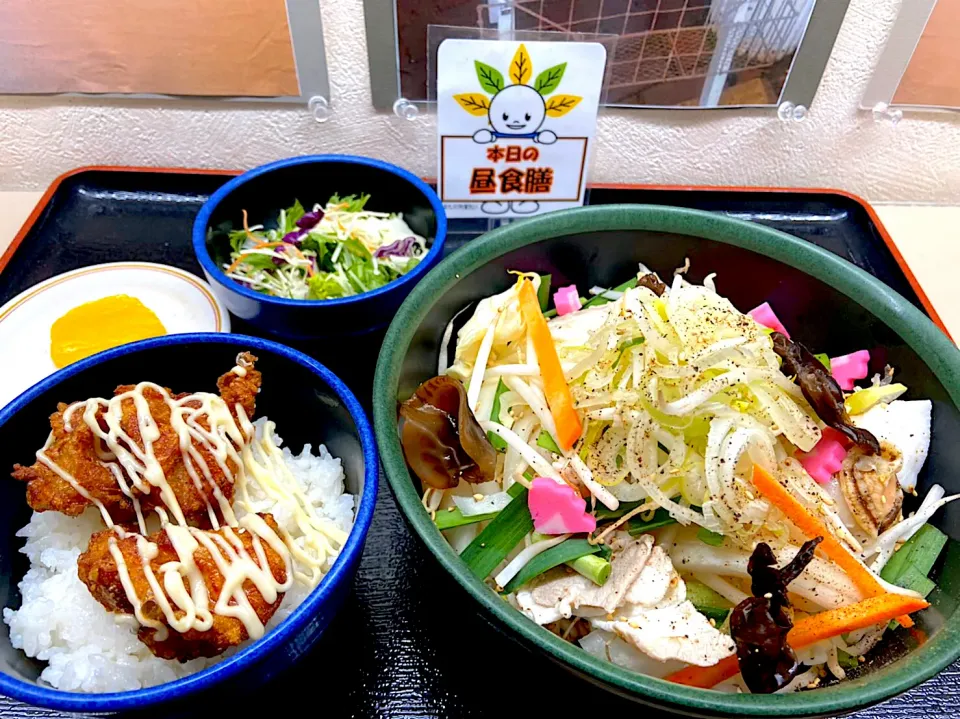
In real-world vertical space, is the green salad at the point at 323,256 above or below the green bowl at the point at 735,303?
below

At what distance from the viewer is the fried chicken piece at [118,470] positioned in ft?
3.13

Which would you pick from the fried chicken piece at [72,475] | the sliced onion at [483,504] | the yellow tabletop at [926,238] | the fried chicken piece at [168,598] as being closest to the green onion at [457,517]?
the sliced onion at [483,504]

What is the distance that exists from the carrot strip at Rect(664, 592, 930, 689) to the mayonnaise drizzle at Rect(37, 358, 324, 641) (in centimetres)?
53

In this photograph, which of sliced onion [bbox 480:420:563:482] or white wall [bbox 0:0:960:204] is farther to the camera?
white wall [bbox 0:0:960:204]

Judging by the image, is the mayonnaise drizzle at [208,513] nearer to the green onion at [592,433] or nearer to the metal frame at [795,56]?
the green onion at [592,433]

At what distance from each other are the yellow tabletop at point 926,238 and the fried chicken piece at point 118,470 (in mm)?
1017

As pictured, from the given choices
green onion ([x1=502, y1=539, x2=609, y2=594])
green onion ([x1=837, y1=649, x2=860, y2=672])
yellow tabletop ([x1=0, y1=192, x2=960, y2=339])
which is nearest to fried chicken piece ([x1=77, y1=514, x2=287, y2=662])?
green onion ([x1=502, y1=539, x2=609, y2=594])

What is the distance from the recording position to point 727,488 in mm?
904

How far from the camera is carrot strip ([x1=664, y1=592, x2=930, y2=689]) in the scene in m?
0.87

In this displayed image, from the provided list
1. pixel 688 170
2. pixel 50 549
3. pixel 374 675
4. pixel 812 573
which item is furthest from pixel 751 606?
pixel 688 170

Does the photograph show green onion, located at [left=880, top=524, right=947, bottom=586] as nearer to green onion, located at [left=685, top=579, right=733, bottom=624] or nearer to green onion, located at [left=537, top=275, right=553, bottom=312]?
green onion, located at [left=685, top=579, right=733, bottom=624]

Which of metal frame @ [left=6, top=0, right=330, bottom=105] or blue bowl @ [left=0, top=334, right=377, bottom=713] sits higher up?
metal frame @ [left=6, top=0, right=330, bottom=105]

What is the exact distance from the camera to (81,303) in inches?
58.8

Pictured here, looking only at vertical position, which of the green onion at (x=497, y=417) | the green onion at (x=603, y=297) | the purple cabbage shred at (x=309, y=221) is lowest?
the purple cabbage shred at (x=309, y=221)
